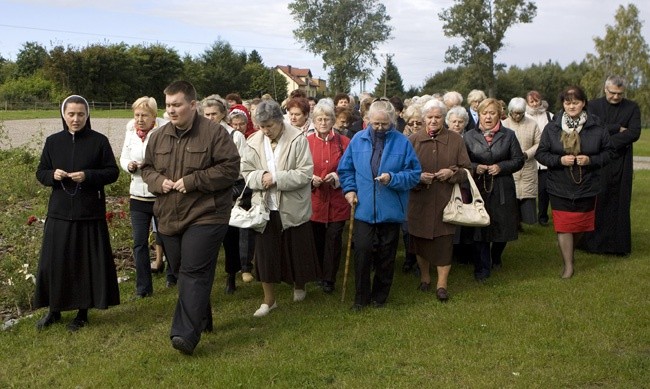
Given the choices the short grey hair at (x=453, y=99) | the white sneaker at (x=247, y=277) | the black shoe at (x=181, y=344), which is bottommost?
the white sneaker at (x=247, y=277)

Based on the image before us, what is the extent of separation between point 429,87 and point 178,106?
76031 mm

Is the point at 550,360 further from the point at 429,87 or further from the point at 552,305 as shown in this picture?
the point at 429,87

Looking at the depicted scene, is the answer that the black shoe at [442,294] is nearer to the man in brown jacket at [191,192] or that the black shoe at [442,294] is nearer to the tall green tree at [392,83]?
the man in brown jacket at [191,192]

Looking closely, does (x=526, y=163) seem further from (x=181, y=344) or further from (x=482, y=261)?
(x=181, y=344)

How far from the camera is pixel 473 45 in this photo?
58281 millimetres

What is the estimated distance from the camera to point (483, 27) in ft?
189

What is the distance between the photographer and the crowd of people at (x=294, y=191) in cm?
592

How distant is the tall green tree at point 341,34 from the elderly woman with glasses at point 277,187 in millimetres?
52853

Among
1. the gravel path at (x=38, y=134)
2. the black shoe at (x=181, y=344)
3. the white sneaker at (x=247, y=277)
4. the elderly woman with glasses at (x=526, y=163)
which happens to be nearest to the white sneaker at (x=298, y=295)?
the white sneaker at (x=247, y=277)

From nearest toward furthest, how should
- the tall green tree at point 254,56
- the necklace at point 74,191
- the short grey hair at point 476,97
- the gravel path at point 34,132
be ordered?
the necklace at point 74,191 < the short grey hair at point 476,97 < the gravel path at point 34,132 < the tall green tree at point 254,56

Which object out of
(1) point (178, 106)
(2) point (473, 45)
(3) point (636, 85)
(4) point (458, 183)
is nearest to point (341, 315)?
(4) point (458, 183)

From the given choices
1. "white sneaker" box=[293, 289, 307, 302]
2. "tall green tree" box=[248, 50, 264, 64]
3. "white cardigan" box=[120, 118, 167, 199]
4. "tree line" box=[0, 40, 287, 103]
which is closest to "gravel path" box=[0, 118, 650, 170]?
"white cardigan" box=[120, 118, 167, 199]

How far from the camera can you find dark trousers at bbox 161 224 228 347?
18.8ft

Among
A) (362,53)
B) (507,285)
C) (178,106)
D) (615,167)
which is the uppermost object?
(362,53)
